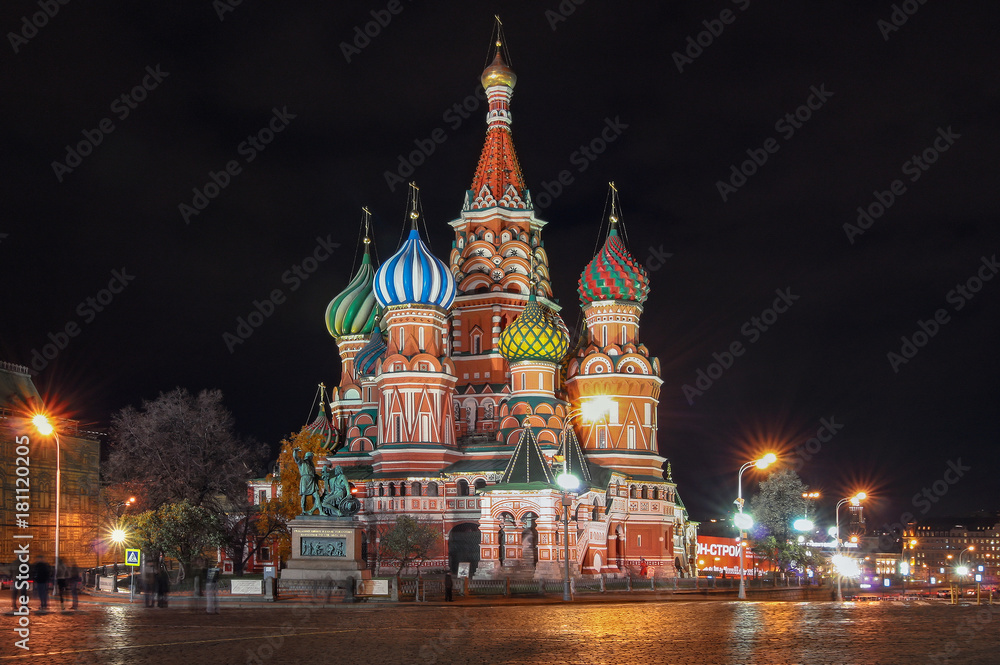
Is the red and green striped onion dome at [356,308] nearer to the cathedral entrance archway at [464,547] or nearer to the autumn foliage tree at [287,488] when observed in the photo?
the autumn foliage tree at [287,488]

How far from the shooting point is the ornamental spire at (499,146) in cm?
7838

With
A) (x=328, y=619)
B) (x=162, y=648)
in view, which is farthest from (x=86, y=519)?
(x=162, y=648)

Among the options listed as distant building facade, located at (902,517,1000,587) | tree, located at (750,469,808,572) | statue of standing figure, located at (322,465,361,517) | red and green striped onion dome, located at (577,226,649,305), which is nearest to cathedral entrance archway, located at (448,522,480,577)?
red and green striped onion dome, located at (577,226,649,305)

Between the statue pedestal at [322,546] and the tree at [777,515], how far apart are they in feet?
129

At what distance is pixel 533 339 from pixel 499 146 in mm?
17214

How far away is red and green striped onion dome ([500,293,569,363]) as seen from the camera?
6825 centimetres

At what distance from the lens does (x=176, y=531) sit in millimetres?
47625

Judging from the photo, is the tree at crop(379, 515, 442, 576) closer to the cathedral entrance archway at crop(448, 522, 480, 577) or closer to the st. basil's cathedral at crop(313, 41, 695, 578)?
the st. basil's cathedral at crop(313, 41, 695, 578)

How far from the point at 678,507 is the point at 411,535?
78.0ft

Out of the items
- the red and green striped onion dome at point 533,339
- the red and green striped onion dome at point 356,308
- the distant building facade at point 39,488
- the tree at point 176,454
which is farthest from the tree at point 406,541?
the red and green striped onion dome at point 356,308

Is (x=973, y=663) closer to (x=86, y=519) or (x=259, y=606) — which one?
(x=259, y=606)

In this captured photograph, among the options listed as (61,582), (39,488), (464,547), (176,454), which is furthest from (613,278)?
(61,582)

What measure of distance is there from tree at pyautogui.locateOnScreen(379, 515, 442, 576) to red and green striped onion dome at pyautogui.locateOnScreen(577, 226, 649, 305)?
19842mm

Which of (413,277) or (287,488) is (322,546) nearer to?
(287,488)
